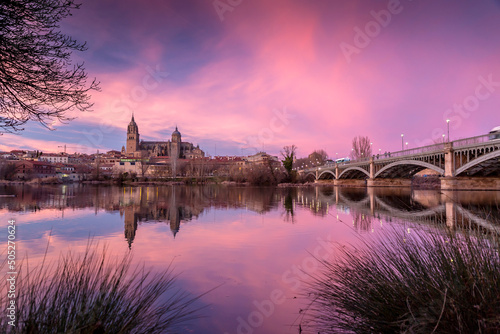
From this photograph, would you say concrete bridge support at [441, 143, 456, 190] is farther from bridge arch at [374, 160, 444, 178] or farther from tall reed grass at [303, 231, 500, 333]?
tall reed grass at [303, 231, 500, 333]

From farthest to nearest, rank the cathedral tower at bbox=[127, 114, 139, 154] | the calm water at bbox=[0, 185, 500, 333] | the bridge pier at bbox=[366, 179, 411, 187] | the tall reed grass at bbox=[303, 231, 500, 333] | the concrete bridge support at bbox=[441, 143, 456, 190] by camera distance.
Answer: the cathedral tower at bbox=[127, 114, 139, 154], the bridge pier at bbox=[366, 179, 411, 187], the concrete bridge support at bbox=[441, 143, 456, 190], the calm water at bbox=[0, 185, 500, 333], the tall reed grass at bbox=[303, 231, 500, 333]

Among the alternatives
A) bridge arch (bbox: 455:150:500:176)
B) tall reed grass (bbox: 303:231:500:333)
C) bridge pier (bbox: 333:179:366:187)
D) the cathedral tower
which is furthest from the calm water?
the cathedral tower

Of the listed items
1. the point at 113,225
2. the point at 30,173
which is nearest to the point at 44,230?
the point at 113,225

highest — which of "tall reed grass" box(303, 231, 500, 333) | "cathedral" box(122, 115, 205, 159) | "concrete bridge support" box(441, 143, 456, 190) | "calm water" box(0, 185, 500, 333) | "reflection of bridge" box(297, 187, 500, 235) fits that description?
"cathedral" box(122, 115, 205, 159)

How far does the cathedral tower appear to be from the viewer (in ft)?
552

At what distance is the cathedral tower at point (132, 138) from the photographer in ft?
552

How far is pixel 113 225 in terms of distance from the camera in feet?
35.2

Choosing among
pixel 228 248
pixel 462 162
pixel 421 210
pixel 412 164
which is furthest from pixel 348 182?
pixel 228 248

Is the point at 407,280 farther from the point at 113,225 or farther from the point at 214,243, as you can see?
the point at 113,225

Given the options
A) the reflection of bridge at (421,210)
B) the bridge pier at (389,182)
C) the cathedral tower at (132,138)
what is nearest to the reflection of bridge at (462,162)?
the bridge pier at (389,182)

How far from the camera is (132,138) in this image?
170250 millimetres

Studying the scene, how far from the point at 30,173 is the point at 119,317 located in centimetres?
9889

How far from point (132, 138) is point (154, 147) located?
50.7ft

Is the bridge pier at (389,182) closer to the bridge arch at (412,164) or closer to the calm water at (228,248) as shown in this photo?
the bridge arch at (412,164)
